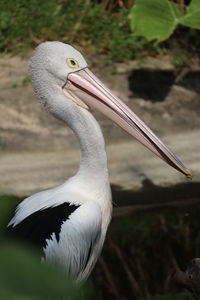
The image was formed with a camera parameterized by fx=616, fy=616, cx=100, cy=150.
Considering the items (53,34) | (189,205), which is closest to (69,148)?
(189,205)

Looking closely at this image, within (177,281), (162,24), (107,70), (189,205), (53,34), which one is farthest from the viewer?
(53,34)

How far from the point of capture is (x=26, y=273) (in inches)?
20.4

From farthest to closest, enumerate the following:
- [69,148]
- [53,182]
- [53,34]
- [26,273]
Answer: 1. [53,34]
2. [69,148]
3. [53,182]
4. [26,273]

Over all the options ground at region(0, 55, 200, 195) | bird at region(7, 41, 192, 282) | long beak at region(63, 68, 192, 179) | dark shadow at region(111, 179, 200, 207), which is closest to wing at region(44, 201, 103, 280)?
bird at region(7, 41, 192, 282)

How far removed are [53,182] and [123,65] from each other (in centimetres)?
210

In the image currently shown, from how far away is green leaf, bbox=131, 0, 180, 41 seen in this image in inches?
246

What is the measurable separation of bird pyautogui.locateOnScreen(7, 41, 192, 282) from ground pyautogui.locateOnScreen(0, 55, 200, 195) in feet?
6.58

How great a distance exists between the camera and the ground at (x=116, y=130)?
5.50 m

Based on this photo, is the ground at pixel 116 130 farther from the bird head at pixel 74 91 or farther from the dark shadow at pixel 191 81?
the bird head at pixel 74 91

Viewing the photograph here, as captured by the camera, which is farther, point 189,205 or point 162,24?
point 162,24

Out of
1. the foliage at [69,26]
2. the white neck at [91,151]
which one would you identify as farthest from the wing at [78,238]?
the foliage at [69,26]

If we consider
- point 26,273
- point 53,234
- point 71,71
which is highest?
point 26,273

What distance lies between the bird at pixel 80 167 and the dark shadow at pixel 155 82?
3336mm

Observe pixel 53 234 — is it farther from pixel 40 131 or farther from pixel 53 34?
pixel 53 34
